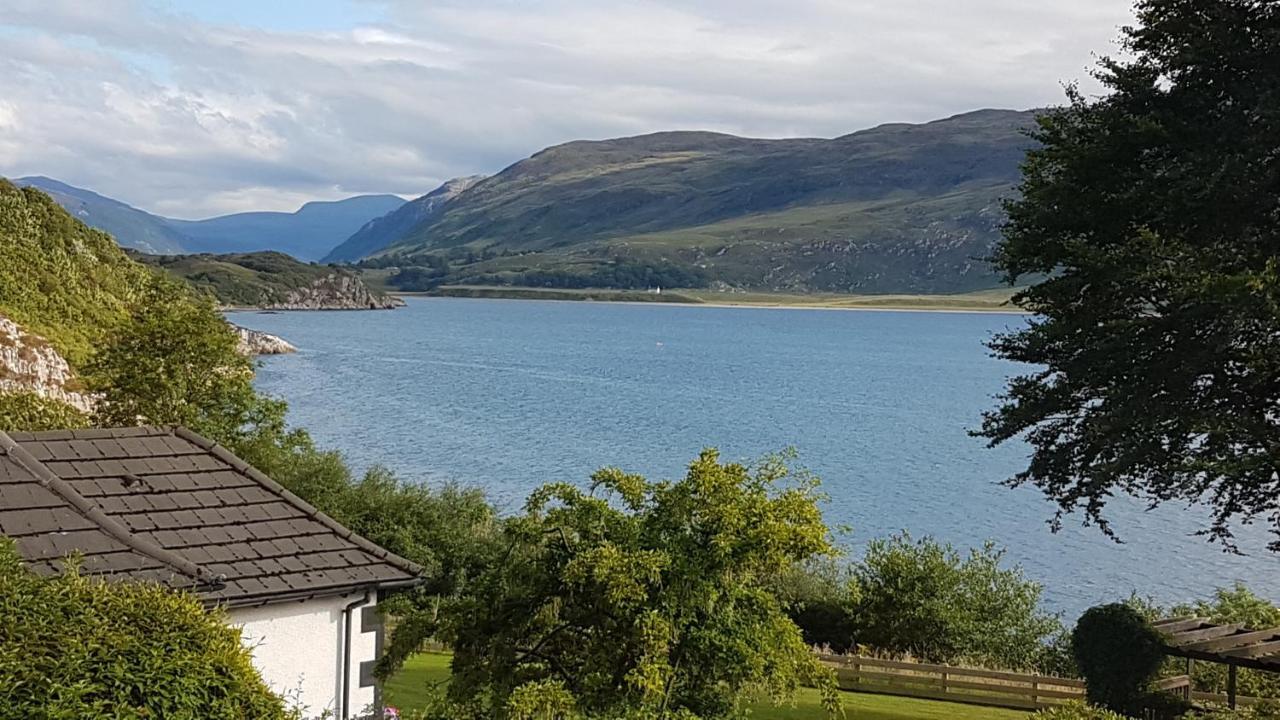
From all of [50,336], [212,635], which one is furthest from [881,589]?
[50,336]

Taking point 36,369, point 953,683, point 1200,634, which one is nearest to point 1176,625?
point 1200,634

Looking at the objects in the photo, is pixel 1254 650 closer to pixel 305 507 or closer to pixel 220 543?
pixel 305 507

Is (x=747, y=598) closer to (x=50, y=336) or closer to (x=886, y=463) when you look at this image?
(x=50, y=336)

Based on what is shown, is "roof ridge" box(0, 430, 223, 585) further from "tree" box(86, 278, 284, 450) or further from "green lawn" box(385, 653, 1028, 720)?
"tree" box(86, 278, 284, 450)

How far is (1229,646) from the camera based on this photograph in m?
19.3

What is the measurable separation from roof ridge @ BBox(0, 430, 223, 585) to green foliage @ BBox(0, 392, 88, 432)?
1630 cm

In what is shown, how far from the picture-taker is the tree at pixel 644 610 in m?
12.5

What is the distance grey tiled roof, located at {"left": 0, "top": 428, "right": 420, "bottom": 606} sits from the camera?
1302cm

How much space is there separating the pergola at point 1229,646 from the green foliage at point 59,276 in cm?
4084

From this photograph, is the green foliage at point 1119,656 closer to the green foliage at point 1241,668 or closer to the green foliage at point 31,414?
the green foliage at point 1241,668

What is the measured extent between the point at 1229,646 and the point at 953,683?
7.45 meters

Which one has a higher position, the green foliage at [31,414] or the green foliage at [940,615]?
the green foliage at [31,414]

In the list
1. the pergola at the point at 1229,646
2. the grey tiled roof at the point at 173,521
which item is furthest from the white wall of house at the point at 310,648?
the pergola at the point at 1229,646

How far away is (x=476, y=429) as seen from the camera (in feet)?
277
